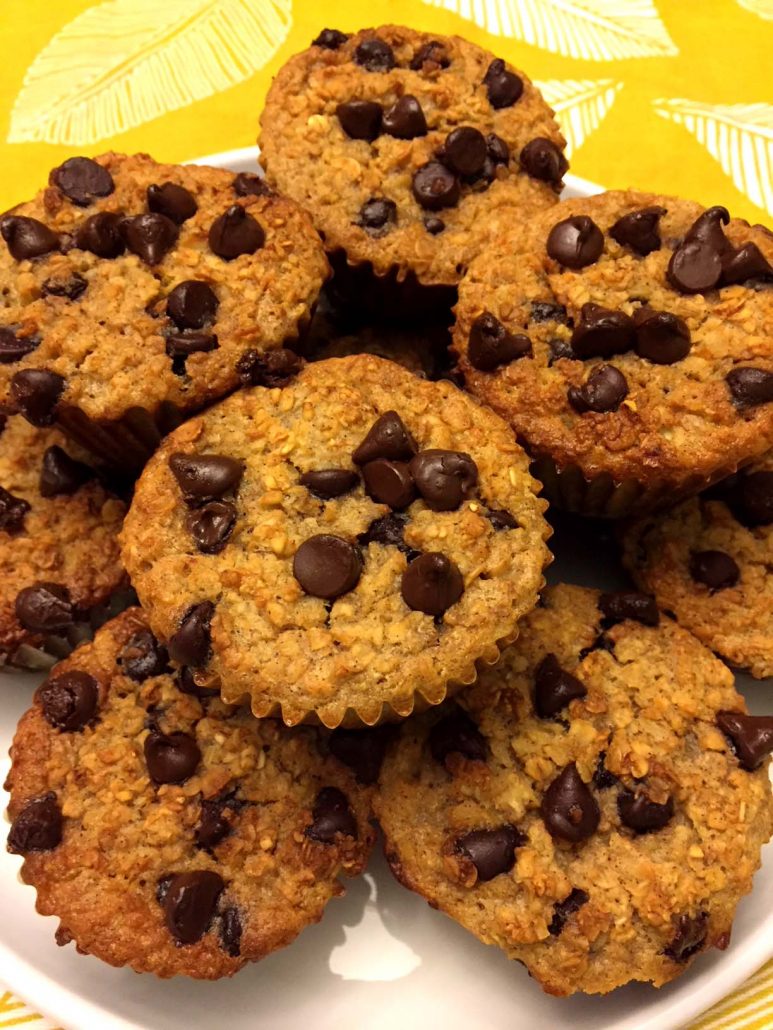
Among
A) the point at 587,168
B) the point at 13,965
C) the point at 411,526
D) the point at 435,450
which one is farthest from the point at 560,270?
the point at 13,965

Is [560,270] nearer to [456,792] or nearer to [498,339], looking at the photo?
[498,339]

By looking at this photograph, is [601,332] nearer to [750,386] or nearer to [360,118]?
[750,386]

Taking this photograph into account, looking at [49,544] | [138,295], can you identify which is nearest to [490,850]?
[49,544]

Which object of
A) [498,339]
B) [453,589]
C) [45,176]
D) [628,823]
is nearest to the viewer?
[453,589]

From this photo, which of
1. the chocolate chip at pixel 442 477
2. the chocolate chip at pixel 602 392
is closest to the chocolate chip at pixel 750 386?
the chocolate chip at pixel 602 392

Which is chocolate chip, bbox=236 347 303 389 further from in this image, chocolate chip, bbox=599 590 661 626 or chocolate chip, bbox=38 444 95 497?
chocolate chip, bbox=599 590 661 626

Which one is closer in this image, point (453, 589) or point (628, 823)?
point (453, 589)

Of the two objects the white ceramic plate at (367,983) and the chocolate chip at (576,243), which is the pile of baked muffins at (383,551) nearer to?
the chocolate chip at (576,243)
